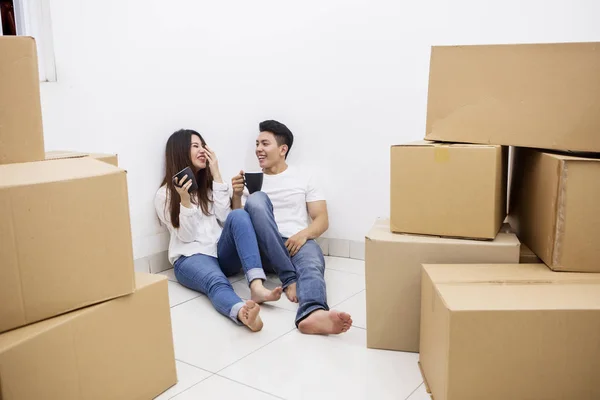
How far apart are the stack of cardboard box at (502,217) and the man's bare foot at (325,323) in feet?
0.30

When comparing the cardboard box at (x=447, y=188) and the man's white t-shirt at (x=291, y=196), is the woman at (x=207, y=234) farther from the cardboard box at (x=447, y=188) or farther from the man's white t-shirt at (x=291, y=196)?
the cardboard box at (x=447, y=188)

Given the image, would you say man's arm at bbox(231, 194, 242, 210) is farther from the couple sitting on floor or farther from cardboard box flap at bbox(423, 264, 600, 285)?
cardboard box flap at bbox(423, 264, 600, 285)

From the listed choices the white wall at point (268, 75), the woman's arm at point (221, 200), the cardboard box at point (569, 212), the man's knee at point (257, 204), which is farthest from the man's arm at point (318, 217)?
the cardboard box at point (569, 212)

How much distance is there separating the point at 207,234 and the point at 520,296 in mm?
1337

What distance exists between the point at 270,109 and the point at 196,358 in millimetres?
1367

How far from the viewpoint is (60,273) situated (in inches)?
40.8

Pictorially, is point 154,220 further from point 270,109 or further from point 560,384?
point 560,384

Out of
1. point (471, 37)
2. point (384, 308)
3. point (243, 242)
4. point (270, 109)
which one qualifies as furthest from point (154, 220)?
point (471, 37)

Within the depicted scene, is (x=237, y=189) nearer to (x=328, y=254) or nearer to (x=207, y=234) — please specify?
(x=207, y=234)

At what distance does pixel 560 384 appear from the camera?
108 cm

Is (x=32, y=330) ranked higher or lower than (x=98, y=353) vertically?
higher

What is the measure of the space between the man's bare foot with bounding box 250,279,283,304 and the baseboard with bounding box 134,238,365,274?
0.62m

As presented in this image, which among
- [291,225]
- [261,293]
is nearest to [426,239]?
[261,293]

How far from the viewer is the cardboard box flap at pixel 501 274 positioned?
125cm
